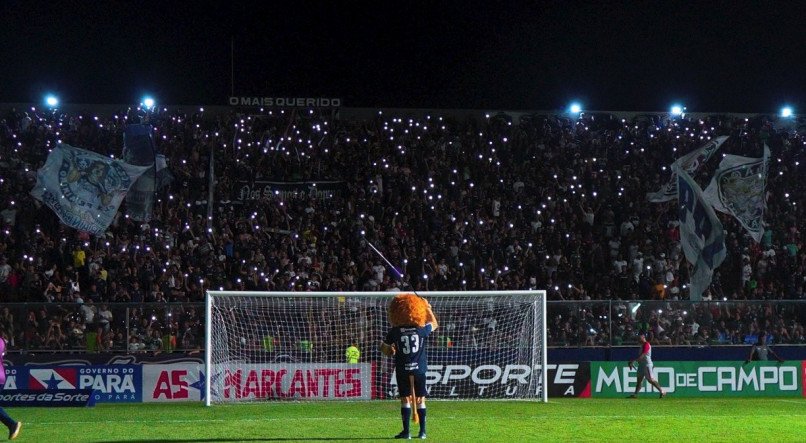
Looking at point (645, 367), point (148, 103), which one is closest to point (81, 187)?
point (148, 103)

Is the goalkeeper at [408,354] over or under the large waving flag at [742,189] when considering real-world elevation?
under

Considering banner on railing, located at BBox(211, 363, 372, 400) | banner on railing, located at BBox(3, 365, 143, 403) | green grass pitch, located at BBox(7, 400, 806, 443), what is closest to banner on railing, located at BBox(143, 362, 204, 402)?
banner on railing, located at BBox(3, 365, 143, 403)

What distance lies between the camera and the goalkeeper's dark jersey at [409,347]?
13258mm

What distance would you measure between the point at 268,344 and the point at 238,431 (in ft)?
23.4

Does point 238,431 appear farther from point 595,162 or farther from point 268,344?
point 595,162

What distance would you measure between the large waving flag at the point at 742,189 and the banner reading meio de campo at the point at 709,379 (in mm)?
5002

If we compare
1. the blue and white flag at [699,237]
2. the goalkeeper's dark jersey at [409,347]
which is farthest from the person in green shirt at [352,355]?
the blue and white flag at [699,237]

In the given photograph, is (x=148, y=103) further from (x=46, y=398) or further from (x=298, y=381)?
(x=46, y=398)

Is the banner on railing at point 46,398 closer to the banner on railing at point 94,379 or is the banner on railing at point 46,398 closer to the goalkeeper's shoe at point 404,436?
the banner on railing at point 94,379

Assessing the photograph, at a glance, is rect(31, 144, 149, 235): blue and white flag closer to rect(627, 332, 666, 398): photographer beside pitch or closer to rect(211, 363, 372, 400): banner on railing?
rect(211, 363, 372, 400): banner on railing

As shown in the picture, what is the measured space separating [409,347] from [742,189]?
1891 cm

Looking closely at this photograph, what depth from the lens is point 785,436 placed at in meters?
14.2

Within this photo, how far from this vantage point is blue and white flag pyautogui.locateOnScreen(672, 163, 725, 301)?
26719 mm

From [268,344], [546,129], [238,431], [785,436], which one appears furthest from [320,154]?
[785,436]
